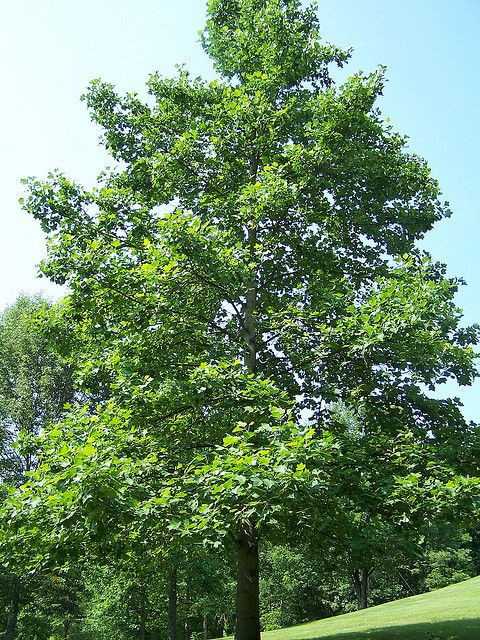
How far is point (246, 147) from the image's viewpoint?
13.2 m

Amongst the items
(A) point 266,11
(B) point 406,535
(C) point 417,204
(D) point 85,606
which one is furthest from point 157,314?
(D) point 85,606

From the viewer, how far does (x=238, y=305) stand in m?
13.6

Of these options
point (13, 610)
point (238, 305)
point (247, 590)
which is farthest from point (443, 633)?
point (13, 610)

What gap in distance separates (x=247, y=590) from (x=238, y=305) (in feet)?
22.3

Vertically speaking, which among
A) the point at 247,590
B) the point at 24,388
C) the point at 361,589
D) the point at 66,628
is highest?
the point at 24,388

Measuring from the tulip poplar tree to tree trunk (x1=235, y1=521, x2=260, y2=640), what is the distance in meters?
0.04

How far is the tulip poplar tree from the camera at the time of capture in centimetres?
736

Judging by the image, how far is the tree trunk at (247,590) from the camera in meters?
10.3

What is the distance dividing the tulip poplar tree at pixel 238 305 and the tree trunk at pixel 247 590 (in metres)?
0.04

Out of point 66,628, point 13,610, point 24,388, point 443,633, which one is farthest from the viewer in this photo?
point 66,628

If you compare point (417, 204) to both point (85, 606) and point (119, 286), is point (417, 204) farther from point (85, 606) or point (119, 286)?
point (85, 606)

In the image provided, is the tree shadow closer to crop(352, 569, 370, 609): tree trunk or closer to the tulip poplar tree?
the tulip poplar tree

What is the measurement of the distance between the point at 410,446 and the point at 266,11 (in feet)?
40.7

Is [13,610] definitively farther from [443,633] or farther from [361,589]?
[361,589]
